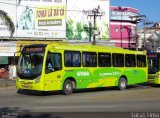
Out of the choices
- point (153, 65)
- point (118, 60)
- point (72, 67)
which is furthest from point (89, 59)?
point (153, 65)

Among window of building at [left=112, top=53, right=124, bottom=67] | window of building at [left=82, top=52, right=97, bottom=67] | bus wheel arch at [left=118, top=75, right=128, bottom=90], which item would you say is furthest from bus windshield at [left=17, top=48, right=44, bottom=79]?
bus wheel arch at [left=118, top=75, right=128, bottom=90]

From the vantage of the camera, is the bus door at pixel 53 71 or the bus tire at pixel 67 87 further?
the bus tire at pixel 67 87

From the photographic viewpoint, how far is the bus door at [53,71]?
2303 centimetres

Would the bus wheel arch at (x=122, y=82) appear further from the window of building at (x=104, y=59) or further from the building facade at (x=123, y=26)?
the building facade at (x=123, y=26)

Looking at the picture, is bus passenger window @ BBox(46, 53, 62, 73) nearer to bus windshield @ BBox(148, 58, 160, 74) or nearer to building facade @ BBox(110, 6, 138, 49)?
bus windshield @ BBox(148, 58, 160, 74)

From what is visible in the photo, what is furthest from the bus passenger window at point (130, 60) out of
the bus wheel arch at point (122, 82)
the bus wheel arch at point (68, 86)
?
the bus wheel arch at point (68, 86)

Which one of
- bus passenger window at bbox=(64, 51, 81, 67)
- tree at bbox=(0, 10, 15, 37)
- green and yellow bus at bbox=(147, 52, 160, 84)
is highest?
tree at bbox=(0, 10, 15, 37)

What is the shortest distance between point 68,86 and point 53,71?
63.6 inches

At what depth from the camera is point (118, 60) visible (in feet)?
94.2

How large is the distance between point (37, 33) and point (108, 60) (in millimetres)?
27057

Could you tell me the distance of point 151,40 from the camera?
276 feet

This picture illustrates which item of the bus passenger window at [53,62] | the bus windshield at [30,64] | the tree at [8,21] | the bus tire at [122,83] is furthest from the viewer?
the tree at [8,21]

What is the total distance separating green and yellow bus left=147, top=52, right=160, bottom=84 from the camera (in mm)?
31891

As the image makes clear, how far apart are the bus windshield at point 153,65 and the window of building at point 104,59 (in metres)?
5.73
